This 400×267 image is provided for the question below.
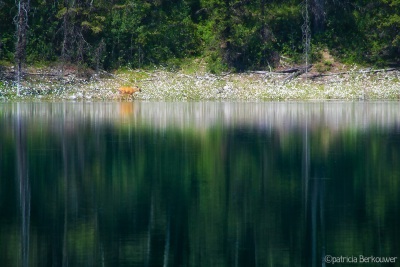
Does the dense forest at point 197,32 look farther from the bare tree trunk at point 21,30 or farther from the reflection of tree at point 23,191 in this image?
the reflection of tree at point 23,191

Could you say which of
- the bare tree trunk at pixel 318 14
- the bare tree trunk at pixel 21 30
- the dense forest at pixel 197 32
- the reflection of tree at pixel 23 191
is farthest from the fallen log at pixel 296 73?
the reflection of tree at pixel 23 191

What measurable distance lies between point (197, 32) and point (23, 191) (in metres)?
46.6

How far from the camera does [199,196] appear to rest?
16.9 meters

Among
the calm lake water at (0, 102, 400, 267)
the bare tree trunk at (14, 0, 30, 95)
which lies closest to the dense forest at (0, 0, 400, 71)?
the bare tree trunk at (14, 0, 30, 95)

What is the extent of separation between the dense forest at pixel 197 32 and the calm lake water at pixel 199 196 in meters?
27.6

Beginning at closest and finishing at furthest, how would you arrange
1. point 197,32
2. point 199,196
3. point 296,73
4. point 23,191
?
1. point 199,196
2. point 23,191
3. point 296,73
4. point 197,32

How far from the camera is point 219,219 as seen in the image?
14852 millimetres

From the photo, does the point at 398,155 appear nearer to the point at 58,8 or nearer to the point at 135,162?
the point at 135,162

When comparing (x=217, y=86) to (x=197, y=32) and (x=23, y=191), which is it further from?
(x=23, y=191)

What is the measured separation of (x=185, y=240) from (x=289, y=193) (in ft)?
14.2

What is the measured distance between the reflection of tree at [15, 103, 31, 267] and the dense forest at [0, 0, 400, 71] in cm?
3006

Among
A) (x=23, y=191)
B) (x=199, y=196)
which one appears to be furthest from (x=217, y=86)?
(x=199, y=196)

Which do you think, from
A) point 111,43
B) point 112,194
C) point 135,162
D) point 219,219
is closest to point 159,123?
point 135,162

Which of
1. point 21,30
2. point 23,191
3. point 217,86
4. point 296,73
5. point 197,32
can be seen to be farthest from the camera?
point 197,32
